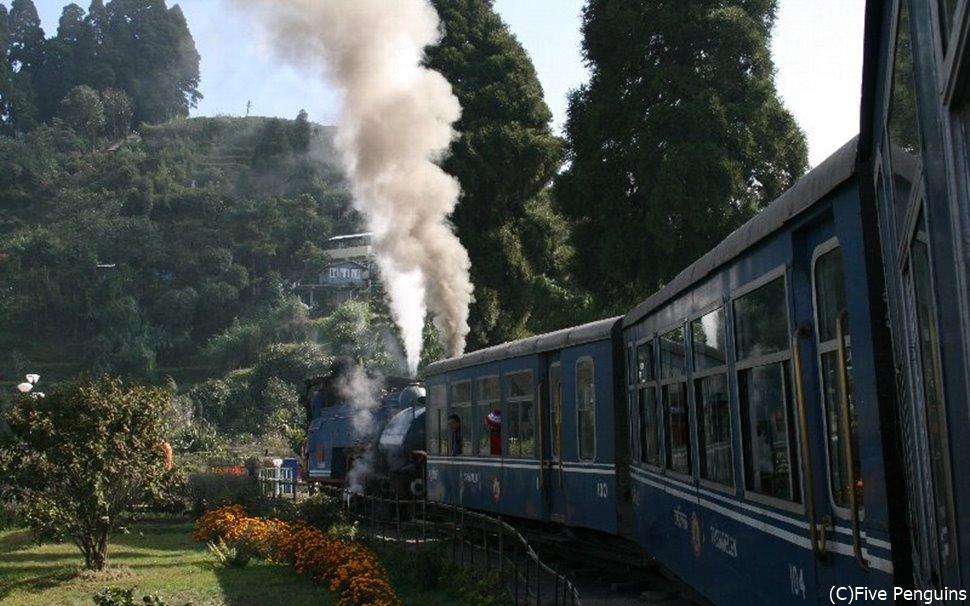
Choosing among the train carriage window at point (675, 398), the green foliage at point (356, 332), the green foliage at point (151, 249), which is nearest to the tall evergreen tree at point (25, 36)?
the green foliage at point (151, 249)

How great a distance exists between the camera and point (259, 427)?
78375 mm

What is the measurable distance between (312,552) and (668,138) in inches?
501

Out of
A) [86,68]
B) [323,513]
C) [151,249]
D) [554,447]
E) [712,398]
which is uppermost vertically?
[86,68]

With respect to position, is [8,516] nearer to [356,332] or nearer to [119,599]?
[119,599]

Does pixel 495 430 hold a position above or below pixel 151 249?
below

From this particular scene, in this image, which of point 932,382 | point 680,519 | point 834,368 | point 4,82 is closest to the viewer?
point 932,382

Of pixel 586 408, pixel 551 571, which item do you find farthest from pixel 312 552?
pixel 551 571

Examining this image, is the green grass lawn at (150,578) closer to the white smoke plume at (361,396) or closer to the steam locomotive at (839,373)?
the white smoke plume at (361,396)

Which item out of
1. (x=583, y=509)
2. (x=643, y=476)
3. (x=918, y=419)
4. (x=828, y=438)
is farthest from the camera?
(x=583, y=509)

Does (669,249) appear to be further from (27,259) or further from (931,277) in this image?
(27,259)

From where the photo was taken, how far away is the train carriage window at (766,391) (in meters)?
6.12

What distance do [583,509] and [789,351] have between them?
335 inches

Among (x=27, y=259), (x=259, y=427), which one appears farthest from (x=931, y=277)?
(x=27, y=259)

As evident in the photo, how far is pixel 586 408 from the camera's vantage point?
14.2 m
